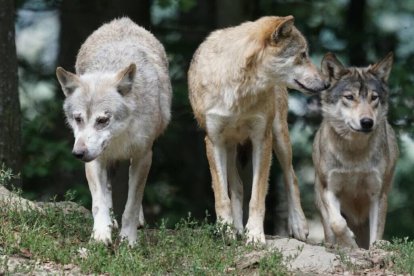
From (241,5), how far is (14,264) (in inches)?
302

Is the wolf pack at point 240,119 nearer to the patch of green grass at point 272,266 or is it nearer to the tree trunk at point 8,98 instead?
the patch of green grass at point 272,266

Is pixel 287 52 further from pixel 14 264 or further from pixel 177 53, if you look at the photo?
pixel 177 53

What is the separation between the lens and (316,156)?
11008 mm

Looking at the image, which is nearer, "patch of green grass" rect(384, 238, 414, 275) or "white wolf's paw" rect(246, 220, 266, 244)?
"patch of green grass" rect(384, 238, 414, 275)

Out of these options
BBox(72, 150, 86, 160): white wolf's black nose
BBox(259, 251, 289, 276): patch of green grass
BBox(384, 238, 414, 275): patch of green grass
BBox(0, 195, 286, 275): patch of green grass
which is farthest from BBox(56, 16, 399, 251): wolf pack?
BBox(259, 251, 289, 276): patch of green grass

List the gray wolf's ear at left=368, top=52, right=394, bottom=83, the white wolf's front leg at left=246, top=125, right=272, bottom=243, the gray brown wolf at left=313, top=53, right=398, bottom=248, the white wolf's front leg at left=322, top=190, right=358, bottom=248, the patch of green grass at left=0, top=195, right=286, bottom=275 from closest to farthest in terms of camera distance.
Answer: the patch of green grass at left=0, top=195, right=286, bottom=275
the white wolf's front leg at left=246, top=125, right=272, bottom=243
the white wolf's front leg at left=322, top=190, right=358, bottom=248
the gray brown wolf at left=313, top=53, right=398, bottom=248
the gray wolf's ear at left=368, top=52, right=394, bottom=83

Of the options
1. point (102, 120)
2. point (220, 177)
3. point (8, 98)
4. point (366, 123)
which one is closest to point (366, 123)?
point (366, 123)

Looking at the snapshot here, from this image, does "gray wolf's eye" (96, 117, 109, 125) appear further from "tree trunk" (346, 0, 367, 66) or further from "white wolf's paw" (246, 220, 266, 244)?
"tree trunk" (346, 0, 367, 66)

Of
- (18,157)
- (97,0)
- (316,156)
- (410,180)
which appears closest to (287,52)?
(316,156)

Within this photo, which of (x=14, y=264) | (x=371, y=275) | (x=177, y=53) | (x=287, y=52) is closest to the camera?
(x=14, y=264)

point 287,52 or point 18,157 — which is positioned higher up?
point 287,52

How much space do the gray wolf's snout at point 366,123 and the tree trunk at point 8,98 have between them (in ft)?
12.6

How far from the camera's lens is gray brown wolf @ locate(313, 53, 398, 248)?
10.3m

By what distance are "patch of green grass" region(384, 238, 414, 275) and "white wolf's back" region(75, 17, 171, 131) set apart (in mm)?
2498
